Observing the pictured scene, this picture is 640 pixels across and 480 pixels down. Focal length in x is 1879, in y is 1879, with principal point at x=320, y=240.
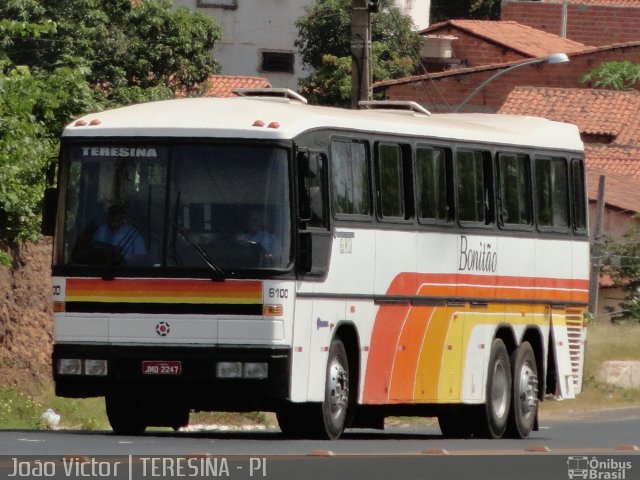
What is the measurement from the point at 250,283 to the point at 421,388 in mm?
3277

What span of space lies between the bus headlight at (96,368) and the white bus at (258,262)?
0.06ft

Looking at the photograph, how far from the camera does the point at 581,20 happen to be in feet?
255

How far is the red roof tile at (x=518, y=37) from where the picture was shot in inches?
2638

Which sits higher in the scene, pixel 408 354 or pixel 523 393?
pixel 408 354

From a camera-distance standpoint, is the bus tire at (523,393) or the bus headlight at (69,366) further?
the bus tire at (523,393)

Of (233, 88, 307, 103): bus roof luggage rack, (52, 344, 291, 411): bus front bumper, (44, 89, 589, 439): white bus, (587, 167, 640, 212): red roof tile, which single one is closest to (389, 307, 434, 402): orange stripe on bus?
(44, 89, 589, 439): white bus

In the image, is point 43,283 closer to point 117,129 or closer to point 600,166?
point 117,129

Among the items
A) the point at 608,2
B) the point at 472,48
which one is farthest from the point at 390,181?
the point at 608,2

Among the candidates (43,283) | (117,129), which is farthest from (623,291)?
(117,129)

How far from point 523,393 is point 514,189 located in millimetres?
2272

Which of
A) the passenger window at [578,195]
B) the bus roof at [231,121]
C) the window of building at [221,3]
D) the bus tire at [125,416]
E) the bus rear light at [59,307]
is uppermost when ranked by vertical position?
the window of building at [221,3]

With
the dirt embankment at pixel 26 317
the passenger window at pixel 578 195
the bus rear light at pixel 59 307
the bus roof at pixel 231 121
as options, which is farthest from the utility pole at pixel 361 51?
the bus rear light at pixel 59 307

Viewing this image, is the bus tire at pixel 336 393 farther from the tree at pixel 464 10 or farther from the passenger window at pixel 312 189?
the tree at pixel 464 10

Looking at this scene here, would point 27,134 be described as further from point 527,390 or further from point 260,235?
point 527,390
